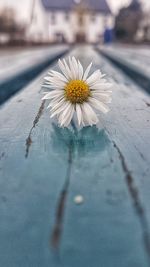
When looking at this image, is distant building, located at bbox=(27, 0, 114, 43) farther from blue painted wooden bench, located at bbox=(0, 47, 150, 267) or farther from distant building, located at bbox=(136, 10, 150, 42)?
blue painted wooden bench, located at bbox=(0, 47, 150, 267)

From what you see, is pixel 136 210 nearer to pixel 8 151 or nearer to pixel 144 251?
pixel 144 251

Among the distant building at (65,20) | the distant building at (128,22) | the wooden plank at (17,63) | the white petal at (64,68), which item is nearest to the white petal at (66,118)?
the white petal at (64,68)

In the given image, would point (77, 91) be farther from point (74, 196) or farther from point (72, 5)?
point (72, 5)

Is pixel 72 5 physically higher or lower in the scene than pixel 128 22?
higher

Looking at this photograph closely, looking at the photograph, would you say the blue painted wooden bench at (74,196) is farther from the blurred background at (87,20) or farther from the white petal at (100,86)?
the blurred background at (87,20)

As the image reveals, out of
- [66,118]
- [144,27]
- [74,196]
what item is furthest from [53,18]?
[74,196]

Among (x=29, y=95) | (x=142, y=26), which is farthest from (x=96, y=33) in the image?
(x=29, y=95)
